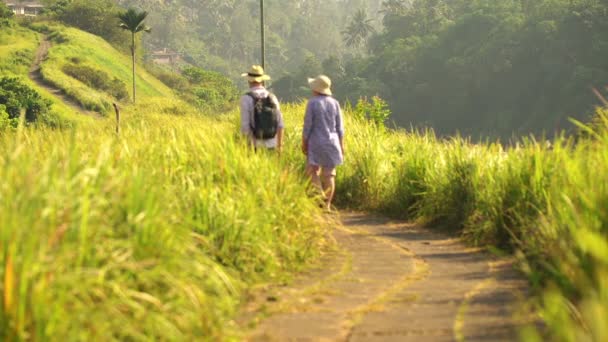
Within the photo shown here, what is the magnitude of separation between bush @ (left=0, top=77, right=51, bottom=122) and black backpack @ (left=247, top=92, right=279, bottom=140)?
150 ft

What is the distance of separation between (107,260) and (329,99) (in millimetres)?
5453

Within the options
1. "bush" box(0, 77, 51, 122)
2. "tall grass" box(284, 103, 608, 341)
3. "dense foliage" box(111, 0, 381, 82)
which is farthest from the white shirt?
"dense foliage" box(111, 0, 381, 82)

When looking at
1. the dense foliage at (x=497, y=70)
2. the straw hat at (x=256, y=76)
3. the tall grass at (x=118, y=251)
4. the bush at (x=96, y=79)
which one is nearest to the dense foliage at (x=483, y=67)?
the dense foliage at (x=497, y=70)

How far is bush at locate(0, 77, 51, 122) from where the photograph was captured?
176 ft

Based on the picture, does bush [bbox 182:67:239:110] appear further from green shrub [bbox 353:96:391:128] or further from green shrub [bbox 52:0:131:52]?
green shrub [bbox 353:96:391:128]

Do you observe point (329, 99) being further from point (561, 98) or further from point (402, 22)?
point (402, 22)

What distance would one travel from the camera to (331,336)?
17.3ft

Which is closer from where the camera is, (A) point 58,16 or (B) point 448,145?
(B) point 448,145

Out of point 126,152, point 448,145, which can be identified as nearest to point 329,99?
point 448,145

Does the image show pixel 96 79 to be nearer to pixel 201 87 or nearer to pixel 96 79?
pixel 96 79

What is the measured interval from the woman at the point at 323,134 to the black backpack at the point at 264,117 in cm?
67

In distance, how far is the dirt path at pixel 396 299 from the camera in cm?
529

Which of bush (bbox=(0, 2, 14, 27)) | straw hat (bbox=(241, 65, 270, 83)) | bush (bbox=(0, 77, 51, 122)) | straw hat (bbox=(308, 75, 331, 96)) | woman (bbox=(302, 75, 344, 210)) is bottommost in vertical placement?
bush (bbox=(0, 77, 51, 122))

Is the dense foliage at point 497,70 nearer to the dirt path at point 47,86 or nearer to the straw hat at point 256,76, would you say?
the dirt path at point 47,86
